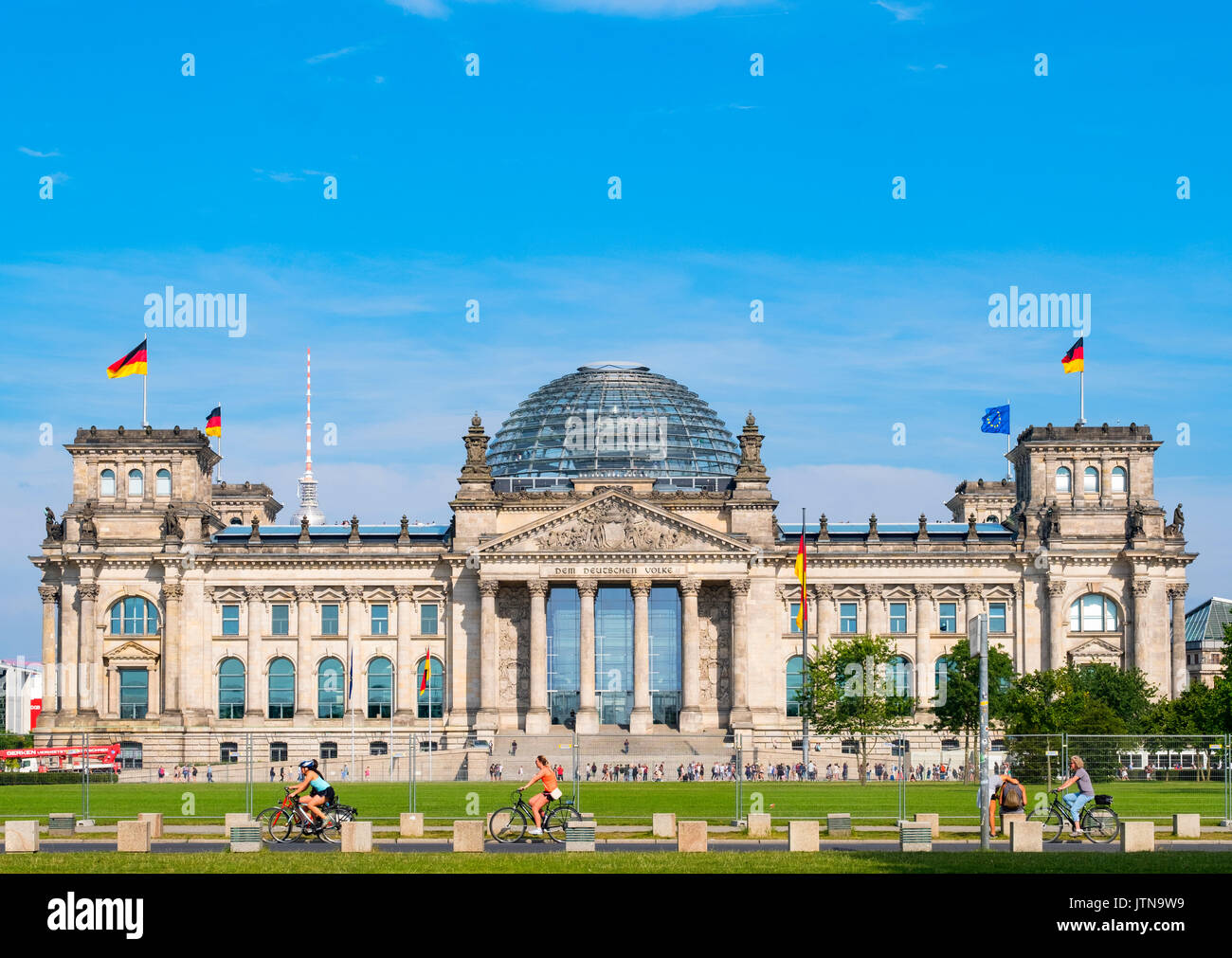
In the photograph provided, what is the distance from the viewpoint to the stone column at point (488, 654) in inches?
5192

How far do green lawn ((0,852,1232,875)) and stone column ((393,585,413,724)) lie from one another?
9163cm

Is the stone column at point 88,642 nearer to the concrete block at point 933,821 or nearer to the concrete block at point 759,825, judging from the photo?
the concrete block at point 759,825

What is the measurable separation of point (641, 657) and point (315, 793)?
83797mm

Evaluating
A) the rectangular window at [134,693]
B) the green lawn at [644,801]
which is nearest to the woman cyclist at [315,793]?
the green lawn at [644,801]

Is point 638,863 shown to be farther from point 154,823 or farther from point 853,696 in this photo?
point 853,696

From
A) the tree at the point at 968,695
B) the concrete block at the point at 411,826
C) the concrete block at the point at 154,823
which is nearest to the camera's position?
the concrete block at the point at 154,823

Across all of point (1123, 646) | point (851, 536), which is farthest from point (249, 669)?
point (1123, 646)

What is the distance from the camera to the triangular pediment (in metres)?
132

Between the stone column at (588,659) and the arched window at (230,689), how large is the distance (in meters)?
26.0

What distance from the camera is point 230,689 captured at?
136 metres

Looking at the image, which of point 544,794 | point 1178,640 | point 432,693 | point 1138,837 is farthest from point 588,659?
point 1138,837

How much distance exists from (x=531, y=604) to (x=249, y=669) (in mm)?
22378

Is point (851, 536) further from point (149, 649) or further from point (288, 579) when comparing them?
point (149, 649)
